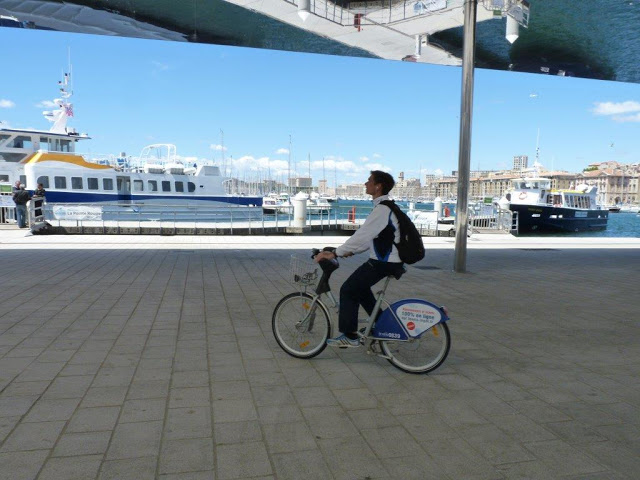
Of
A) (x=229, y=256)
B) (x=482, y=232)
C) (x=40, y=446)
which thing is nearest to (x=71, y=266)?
(x=229, y=256)

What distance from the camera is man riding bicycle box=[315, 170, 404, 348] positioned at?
13.8ft

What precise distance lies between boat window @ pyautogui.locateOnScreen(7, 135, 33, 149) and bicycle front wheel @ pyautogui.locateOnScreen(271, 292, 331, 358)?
112 ft

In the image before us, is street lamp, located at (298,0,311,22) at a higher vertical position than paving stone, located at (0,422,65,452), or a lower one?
higher

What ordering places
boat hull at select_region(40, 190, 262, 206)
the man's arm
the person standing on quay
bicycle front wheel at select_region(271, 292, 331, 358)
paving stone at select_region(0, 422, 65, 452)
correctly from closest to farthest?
paving stone at select_region(0, 422, 65, 452) → the man's arm → bicycle front wheel at select_region(271, 292, 331, 358) → the person standing on quay → boat hull at select_region(40, 190, 262, 206)

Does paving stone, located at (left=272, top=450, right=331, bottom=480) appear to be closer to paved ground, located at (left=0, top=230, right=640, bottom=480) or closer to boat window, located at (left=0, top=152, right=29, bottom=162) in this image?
paved ground, located at (left=0, top=230, right=640, bottom=480)

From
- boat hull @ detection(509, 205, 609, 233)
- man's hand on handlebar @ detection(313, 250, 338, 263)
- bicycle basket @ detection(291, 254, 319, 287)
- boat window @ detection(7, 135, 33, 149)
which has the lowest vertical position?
boat hull @ detection(509, 205, 609, 233)

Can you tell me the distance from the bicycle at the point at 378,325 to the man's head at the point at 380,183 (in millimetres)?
749

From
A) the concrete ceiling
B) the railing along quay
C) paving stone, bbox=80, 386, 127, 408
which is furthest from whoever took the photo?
the railing along quay

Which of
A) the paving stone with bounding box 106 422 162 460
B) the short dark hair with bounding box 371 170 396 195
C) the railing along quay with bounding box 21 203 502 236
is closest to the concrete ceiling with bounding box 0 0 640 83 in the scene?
the railing along quay with bounding box 21 203 502 236

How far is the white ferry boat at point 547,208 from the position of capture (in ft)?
147

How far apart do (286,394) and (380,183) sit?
6.68 feet

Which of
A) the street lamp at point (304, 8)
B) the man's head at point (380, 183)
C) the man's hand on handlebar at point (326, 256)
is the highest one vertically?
the street lamp at point (304, 8)

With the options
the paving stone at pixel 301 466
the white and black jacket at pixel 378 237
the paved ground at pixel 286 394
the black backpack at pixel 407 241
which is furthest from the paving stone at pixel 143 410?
the black backpack at pixel 407 241

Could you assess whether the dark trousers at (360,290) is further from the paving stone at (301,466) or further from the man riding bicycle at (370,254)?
the paving stone at (301,466)
